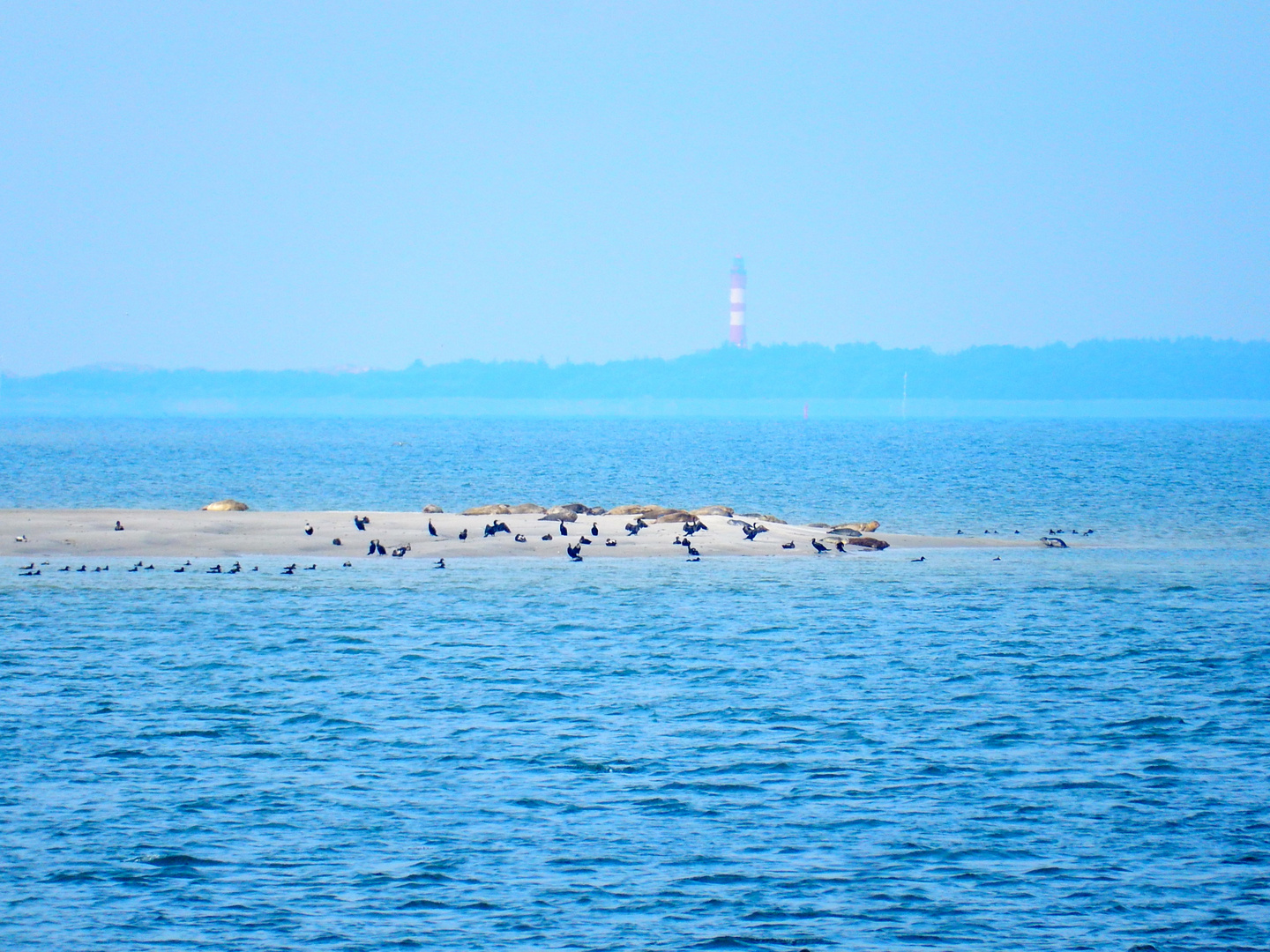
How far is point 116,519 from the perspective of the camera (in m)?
47.9

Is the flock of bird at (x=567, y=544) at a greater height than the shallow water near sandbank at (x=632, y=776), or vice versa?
the flock of bird at (x=567, y=544)

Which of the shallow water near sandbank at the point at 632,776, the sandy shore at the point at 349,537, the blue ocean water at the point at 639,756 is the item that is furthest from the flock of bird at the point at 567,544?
the shallow water near sandbank at the point at 632,776

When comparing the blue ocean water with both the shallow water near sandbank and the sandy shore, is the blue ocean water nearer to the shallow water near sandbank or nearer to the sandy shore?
the shallow water near sandbank

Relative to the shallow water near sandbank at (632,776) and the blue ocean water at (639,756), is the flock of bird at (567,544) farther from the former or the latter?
the shallow water near sandbank at (632,776)

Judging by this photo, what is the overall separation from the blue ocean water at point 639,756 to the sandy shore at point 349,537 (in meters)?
2.67

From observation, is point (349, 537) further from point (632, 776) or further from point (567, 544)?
point (632, 776)

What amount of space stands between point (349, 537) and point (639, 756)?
27400 mm

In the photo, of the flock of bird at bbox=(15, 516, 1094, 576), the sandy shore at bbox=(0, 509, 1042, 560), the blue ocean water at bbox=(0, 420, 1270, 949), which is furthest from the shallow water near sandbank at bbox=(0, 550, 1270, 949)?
the sandy shore at bbox=(0, 509, 1042, 560)

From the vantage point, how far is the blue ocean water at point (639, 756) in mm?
13633

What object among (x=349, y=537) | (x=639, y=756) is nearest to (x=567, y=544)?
(x=349, y=537)

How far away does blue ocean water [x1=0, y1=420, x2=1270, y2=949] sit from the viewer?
13.6 metres

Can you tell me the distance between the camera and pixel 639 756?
19.3m

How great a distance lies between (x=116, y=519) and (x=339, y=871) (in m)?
36.4

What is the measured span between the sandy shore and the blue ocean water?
267 cm
